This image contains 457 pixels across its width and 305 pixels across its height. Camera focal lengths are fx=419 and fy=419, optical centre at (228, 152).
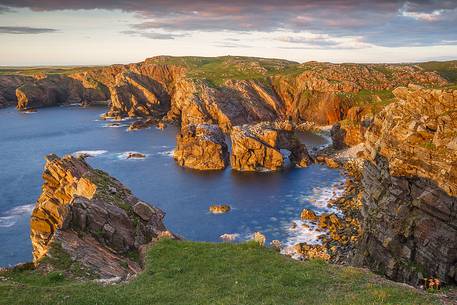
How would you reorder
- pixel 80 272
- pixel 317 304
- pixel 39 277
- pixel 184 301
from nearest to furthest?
pixel 317 304 → pixel 184 301 → pixel 39 277 → pixel 80 272

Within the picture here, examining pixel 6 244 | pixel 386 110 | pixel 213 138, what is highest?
pixel 386 110

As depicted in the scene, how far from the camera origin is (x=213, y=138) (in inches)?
4813

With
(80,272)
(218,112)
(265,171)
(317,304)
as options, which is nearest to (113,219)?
(80,272)

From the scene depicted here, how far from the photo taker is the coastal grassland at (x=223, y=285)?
1003 inches

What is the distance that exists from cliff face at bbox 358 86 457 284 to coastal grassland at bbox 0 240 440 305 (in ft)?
59.4

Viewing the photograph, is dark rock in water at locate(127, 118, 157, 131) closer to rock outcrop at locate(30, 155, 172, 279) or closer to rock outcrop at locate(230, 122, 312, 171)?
rock outcrop at locate(230, 122, 312, 171)

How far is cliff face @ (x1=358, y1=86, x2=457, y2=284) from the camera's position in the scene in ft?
147

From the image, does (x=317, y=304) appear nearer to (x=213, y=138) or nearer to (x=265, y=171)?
(x=265, y=171)

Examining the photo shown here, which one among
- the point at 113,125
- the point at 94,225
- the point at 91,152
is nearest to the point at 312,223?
the point at 94,225

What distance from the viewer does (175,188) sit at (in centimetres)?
10044

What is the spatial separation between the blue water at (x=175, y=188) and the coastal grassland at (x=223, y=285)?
3933 centimetres

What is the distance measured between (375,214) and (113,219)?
3199 cm

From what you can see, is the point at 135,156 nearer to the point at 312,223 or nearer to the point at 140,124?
the point at 140,124

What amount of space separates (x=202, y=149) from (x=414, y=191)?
77107mm
